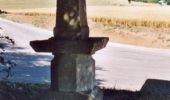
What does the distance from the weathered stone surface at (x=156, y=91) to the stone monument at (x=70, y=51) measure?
150 cm

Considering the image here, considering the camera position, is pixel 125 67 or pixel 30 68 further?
pixel 125 67

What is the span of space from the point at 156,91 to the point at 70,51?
2048mm

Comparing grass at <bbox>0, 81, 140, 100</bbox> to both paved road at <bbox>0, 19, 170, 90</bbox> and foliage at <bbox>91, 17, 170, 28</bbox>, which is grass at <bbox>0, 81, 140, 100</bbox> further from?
foliage at <bbox>91, 17, 170, 28</bbox>

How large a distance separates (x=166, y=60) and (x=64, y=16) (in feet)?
58.4

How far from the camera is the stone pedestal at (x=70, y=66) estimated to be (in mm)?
6227

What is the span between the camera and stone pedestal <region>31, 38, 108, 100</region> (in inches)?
245

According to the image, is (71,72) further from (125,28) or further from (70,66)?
(125,28)

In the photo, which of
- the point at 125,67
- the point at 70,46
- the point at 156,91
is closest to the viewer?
the point at 70,46

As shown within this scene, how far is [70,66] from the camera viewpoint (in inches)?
247

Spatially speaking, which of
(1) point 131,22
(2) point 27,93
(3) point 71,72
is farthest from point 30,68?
(1) point 131,22

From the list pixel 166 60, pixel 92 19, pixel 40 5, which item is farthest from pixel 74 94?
pixel 40 5

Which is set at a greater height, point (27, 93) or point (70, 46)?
point (70, 46)

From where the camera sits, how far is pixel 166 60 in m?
23.7

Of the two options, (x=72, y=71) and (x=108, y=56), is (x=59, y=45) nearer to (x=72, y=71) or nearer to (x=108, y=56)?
(x=72, y=71)
